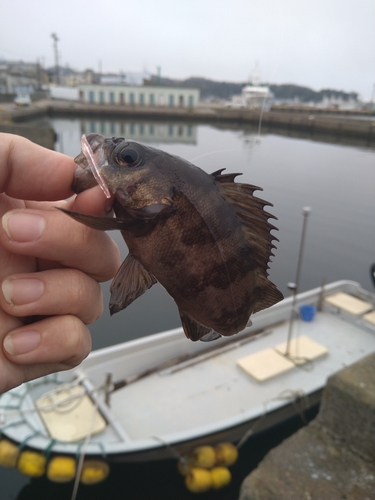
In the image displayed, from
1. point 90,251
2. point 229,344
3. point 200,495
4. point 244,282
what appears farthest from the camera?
point 229,344

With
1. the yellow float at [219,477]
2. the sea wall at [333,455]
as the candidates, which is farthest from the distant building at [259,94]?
the yellow float at [219,477]

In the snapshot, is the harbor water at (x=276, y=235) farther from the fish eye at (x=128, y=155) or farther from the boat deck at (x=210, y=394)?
the boat deck at (x=210, y=394)

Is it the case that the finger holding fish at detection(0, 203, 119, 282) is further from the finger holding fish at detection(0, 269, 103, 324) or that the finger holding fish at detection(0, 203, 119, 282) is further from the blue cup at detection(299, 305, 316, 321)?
the blue cup at detection(299, 305, 316, 321)

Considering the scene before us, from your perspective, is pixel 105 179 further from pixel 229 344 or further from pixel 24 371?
pixel 229 344

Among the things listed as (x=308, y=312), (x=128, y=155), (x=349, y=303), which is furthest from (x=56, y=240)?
(x=349, y=303)

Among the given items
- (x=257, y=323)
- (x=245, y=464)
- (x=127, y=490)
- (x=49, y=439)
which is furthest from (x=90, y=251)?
(x=257, y=323)
